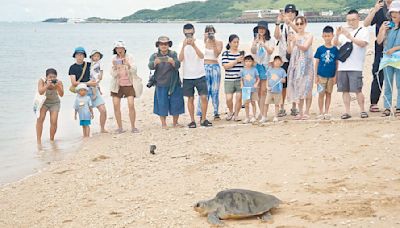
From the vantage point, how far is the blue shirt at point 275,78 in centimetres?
923

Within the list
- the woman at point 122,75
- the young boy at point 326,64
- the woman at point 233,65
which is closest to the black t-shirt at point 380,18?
the young boy at point 326,64

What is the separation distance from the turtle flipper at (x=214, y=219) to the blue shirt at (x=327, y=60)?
4.63 m

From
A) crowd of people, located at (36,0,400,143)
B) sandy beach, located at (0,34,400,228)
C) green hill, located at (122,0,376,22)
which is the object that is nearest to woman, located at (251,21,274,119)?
crowd of people, located at (36,0,400,143)

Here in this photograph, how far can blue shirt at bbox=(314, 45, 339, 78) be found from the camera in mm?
8906

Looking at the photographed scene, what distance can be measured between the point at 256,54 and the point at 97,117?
4.89 metres

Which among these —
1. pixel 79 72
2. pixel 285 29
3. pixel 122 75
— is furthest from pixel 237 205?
pixel 79 72

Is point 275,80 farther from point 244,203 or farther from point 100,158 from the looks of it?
point 244,203

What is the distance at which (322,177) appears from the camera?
6.01 m

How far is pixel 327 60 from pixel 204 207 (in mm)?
4608

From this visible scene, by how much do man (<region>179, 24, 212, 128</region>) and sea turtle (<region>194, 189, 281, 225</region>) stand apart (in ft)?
14.8

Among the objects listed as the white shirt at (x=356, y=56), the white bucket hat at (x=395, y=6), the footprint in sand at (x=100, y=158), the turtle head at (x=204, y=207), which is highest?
the white bucket hat at (x=395, y=6)

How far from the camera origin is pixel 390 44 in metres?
8.60

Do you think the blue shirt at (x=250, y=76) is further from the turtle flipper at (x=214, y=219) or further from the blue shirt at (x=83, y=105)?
the turtle flipper at (x=214, y=219)

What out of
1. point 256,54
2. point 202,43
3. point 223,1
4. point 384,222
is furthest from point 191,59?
point 223,1
